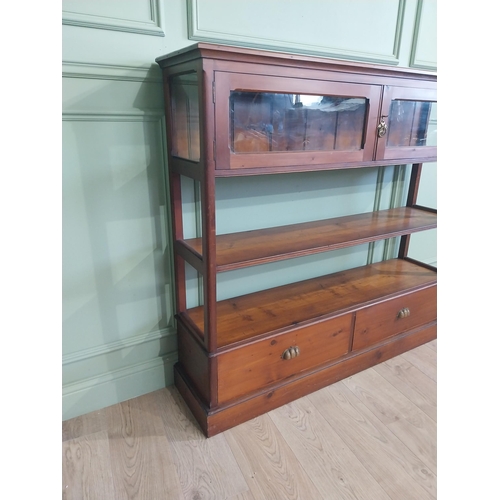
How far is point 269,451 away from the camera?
4.51 ft

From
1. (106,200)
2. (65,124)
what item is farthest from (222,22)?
(106,200)

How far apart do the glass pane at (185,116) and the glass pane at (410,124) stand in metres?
0.84

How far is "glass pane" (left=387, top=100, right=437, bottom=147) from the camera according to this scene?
5.20 ft

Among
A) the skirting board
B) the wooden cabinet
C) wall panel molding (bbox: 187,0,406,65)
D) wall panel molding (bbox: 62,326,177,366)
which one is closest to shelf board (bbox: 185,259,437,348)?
the wooden cabinet

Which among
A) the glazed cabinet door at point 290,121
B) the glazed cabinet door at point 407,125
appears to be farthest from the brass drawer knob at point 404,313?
the glazed cabinet door at point 290,121

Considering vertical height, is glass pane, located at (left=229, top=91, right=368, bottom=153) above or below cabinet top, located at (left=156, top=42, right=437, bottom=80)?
below

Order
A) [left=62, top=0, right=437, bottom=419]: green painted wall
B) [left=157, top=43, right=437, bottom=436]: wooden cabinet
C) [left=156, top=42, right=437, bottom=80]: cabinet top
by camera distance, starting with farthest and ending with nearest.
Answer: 1. [left=62, top=0, right=437, bottom=419]: green painted wall
2. [left=157, top=43, right=437, bottom=436]: wooden cabinet
3. [left=156, top=42, right=437, bottom=80]: cabinet top

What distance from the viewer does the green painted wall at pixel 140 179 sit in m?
1.27

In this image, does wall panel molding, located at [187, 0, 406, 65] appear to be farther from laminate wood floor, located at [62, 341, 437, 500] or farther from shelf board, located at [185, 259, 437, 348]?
laminate wood floor, located at [62, 341, 437, 500]

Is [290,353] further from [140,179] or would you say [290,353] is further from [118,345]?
[140,179]

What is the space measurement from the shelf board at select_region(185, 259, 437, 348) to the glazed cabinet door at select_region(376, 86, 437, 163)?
64 cm

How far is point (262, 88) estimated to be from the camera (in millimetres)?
1157

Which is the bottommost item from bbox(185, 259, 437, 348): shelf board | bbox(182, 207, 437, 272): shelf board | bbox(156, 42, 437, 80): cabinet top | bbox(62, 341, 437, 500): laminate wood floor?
bbox(62, 341, 437, 500): laminate wood floor
